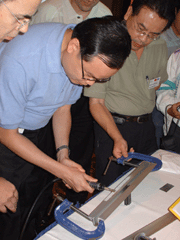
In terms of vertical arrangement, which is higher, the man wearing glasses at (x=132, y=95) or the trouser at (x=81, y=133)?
the man wearing glasses at (x=132, y=95)

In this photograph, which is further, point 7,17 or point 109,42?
point 109,42

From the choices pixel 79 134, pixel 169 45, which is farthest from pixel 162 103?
pixel 79 134

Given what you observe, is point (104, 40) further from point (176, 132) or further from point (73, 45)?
point (176, 132)

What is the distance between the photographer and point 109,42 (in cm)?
85

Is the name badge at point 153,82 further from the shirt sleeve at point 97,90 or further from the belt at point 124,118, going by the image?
the shirt sleeve at point 97,90

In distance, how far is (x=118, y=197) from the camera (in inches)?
36.3

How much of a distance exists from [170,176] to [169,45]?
51.5 inches

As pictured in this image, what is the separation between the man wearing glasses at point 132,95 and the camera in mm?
1318

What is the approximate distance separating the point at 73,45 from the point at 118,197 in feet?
2.10

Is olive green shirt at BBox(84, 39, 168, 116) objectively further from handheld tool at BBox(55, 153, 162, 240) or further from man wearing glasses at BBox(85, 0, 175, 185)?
handheld tool at BBox(55, 153, 162, 240)

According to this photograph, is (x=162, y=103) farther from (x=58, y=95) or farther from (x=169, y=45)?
(x=58, y=95)

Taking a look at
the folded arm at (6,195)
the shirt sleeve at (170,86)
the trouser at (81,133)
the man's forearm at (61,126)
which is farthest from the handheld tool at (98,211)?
the trouser at (81,133)

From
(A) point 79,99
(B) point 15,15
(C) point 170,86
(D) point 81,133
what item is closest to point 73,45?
(B) point 15,15

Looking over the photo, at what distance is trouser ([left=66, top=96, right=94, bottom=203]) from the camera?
226 cm
